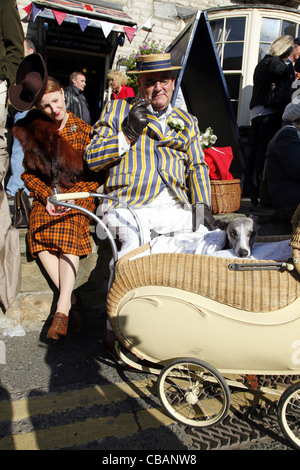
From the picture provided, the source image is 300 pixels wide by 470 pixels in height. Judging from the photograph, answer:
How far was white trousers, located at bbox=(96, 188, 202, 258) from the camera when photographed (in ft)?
8.40

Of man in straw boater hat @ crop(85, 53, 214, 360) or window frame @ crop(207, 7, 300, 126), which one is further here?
window frame @ crop(207, 7, 300, 126)

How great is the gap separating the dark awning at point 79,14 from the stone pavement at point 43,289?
4.84 meters

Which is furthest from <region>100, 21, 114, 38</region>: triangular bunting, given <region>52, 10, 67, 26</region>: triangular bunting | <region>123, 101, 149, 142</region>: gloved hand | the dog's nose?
the dog's nose

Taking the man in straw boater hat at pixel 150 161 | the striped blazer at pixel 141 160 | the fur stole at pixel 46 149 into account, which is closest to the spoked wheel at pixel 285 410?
the man in straw boater hat at pixel 150 161

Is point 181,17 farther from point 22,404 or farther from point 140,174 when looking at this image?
point 22,404

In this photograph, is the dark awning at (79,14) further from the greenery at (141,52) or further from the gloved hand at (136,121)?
the gloved hand at (136,121)

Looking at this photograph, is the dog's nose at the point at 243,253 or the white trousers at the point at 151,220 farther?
the white trousers at the point at 151,220

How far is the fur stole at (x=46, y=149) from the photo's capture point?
9.17ft

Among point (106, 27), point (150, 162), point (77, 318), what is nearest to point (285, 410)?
point (77, 318)

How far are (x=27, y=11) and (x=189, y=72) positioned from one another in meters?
3.56

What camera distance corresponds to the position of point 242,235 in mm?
1935

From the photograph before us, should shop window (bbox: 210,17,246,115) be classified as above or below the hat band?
above

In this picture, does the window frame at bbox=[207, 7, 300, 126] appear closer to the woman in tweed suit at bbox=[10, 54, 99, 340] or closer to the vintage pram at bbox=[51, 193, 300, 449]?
the woman in tweed suit at bbox=[10, 54, 99, 340]

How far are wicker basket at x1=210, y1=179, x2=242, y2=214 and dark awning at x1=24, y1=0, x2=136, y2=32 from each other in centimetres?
437
